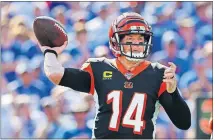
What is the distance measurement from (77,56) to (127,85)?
3162 millimetres

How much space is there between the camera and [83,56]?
6770mm

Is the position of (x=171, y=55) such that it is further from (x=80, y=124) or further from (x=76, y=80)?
(x=76, y=80)

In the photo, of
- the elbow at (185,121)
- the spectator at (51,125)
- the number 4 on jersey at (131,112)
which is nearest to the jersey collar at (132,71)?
the number 4 on jersey at (131,112)

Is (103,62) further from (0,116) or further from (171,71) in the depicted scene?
(0,116)

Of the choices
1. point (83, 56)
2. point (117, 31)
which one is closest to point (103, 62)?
point (117, 31)

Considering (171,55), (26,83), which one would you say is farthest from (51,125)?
(171,55)

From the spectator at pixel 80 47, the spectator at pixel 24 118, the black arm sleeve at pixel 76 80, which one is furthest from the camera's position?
the spectator at pixel 80 47

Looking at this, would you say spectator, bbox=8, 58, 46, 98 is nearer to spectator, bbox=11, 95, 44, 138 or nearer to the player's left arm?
spectator, bbox=11, 95, 44, 138

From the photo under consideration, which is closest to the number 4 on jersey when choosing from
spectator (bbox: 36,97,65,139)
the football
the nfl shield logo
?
the nfl shield logo

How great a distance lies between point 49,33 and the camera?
3.78 meters

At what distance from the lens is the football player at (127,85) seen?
11.9 ft

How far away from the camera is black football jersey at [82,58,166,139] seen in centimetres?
362

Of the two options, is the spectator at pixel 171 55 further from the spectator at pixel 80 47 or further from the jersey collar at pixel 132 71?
the jersey collar at pixel 132 71

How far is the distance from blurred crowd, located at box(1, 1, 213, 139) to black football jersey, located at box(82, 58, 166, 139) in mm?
2731
